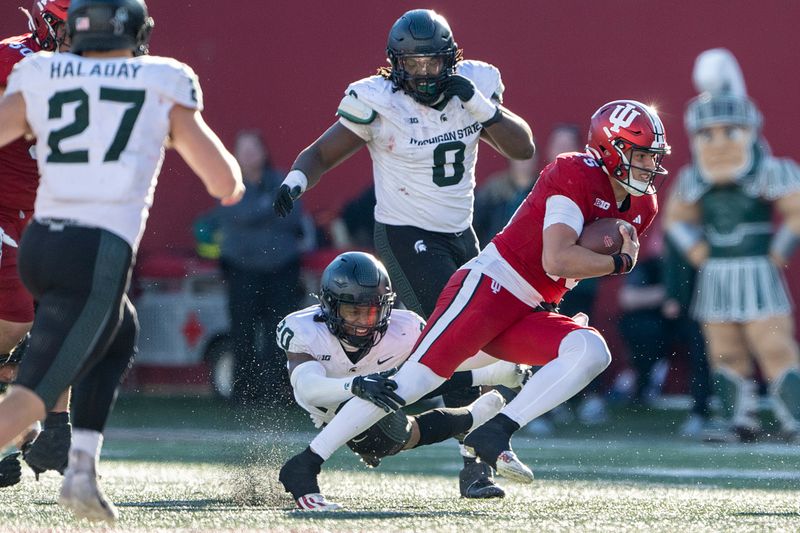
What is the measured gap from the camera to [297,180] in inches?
234

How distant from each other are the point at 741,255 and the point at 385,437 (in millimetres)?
4160

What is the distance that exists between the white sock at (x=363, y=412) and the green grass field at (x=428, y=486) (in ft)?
0.80

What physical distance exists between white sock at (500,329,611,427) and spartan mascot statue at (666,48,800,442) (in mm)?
→ 3731

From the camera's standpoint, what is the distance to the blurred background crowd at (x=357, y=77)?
398 inches

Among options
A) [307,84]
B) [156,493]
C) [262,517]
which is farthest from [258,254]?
[262,517]

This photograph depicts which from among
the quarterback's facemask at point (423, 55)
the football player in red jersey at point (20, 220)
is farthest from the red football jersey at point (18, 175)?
the quarterback's facemask at point (423, 55)

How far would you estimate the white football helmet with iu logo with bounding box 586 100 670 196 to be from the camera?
5.36 m

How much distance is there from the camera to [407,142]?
5996 mm

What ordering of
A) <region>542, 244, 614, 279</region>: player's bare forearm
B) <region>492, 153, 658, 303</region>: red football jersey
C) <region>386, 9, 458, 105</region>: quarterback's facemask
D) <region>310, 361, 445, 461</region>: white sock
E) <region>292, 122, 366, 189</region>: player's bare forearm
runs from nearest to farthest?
<region>542, 244, 614, 279</region>: player's bare forearm, <region>310, 361, 445, 461</region>: white sock, <region>492, 153, 658, 303</region>: red football jersey, <region>386, 9, 458, 105</region>: quarterback's facemask, <region>292, 122, 366, 189</region>: player's bare forearm

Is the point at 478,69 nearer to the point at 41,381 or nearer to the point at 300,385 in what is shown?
the point at 300,385

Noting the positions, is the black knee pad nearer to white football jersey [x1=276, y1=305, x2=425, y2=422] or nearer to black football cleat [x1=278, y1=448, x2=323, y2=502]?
white football jersey [x1=276, y1=305, x2=425, y2=422]

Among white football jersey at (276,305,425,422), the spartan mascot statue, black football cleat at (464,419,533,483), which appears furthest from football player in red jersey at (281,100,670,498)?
the spartan mascot statue

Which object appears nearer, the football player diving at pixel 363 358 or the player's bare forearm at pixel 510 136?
the football player diving at pixel 363 358

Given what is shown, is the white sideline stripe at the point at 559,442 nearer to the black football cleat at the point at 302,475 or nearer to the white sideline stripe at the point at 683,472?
the white sideline stripe at the point at 683,472
